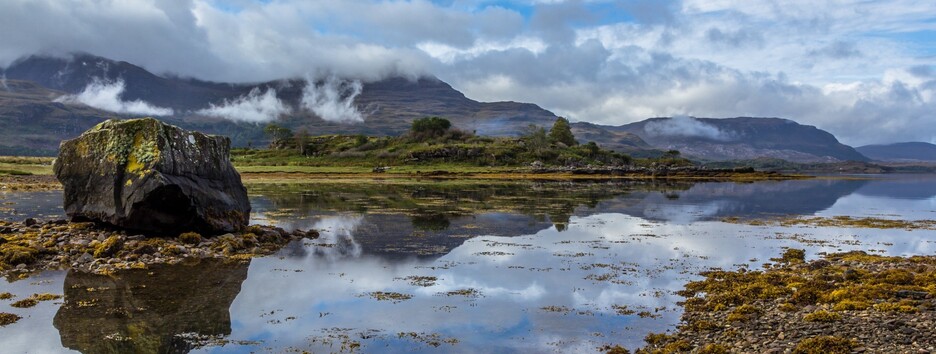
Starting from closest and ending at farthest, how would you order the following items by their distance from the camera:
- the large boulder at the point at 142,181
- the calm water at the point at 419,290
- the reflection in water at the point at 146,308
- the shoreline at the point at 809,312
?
the shoreline at the point at 809,312, the reflection in water at the point at 146,308, the calm water at the point at 419,290, the large boulder at the point at 142,181

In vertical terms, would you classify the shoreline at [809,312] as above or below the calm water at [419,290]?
above

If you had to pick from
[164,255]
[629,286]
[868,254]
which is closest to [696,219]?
[868,254]

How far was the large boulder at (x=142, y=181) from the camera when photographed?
29406mm

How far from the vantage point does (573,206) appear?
202 ft

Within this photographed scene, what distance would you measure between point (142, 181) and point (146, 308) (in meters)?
13.0

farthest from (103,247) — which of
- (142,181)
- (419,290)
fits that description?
(419,290)

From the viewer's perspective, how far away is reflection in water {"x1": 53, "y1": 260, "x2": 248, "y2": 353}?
1540 cm

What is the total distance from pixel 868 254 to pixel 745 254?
623cm

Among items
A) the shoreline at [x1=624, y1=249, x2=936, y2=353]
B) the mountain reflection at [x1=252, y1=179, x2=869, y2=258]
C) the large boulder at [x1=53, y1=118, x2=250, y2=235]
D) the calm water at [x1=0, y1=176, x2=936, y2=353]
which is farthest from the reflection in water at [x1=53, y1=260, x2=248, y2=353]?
the shoreline at [x1=624, y1=249, x2=936, y2=353]

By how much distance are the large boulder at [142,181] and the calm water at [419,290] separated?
5.38 meters

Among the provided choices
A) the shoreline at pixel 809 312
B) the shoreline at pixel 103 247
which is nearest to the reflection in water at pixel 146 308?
the shoreline at pixel 103 247

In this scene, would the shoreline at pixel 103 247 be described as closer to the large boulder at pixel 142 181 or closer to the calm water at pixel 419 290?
the large boulder at pixel 142 181

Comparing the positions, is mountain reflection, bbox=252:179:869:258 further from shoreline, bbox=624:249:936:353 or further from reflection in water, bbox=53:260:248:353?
shoreline, bbox=624:249:936:353

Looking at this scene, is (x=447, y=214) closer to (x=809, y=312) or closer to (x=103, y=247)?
(x=103, y=247)
